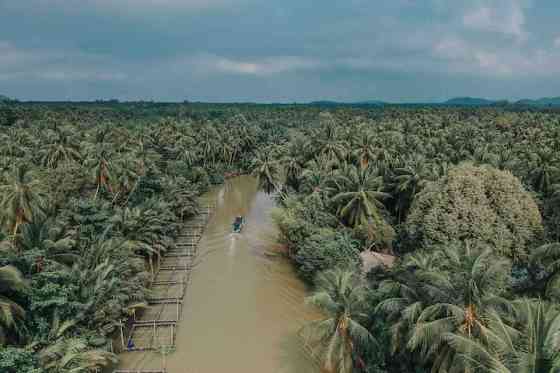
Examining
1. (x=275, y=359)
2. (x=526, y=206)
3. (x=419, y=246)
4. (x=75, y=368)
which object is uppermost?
(x=526, y=206)

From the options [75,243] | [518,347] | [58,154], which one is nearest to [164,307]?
[75,243]

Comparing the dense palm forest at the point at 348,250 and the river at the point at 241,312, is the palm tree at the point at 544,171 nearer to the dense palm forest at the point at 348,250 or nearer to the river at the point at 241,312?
the dense palm forest at the point at 348,250

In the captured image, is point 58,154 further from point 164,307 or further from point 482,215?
point 482,215

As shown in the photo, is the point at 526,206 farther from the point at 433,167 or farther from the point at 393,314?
the point at 393,314

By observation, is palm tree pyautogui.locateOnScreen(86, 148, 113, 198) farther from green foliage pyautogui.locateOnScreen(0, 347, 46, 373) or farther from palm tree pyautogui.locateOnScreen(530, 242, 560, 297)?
palm tree pyautogui.locateOnScreen(530, 242, 560, 297)

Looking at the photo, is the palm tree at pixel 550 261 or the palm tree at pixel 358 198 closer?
the palm tree at pixel 550 261

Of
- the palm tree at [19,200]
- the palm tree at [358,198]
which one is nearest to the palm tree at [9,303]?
the palm tree at [19,200]

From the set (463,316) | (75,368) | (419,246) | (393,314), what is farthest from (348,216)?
(75,368)
